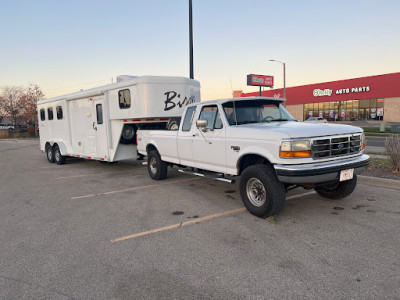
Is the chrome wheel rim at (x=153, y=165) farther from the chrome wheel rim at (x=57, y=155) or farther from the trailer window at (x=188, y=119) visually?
the chrome wheel rim at (x=57, y=155)

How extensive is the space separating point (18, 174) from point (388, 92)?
4443 centimetres

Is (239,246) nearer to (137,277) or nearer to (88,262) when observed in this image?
(137,277)

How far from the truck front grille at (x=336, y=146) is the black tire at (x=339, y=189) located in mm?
677

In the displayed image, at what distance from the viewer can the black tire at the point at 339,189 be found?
5.59 metres

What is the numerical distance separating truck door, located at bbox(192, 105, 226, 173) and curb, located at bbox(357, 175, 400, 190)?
3.70 meters

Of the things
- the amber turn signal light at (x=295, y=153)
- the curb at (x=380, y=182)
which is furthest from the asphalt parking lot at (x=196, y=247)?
the amber turn signal light at (x=295, y=153)

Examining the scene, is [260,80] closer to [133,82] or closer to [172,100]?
[172,100]

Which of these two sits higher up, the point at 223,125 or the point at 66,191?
the point at 223,125

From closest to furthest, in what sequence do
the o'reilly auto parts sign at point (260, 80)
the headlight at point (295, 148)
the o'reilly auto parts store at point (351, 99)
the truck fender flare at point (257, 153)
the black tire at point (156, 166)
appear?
the headlight at point (295, 148) → the truck fender flare at point (257, 153) → the black tire at point (156, 166) → the o'reilly auto parts store at point (351, 99) → the o'reilly auto parts sign at point (260, 80)

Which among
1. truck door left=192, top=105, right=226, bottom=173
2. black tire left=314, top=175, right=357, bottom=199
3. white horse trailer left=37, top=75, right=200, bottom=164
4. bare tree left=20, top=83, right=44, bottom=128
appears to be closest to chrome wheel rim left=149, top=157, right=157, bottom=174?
white horse trailer left=37, top=75, right=200, bottom=164

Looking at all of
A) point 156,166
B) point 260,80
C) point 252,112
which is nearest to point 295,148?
point 252,112

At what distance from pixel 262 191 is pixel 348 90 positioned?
45713mm

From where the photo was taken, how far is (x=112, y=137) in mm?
9805

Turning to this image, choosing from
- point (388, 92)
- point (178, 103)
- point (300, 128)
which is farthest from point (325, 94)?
point (300, 128)
